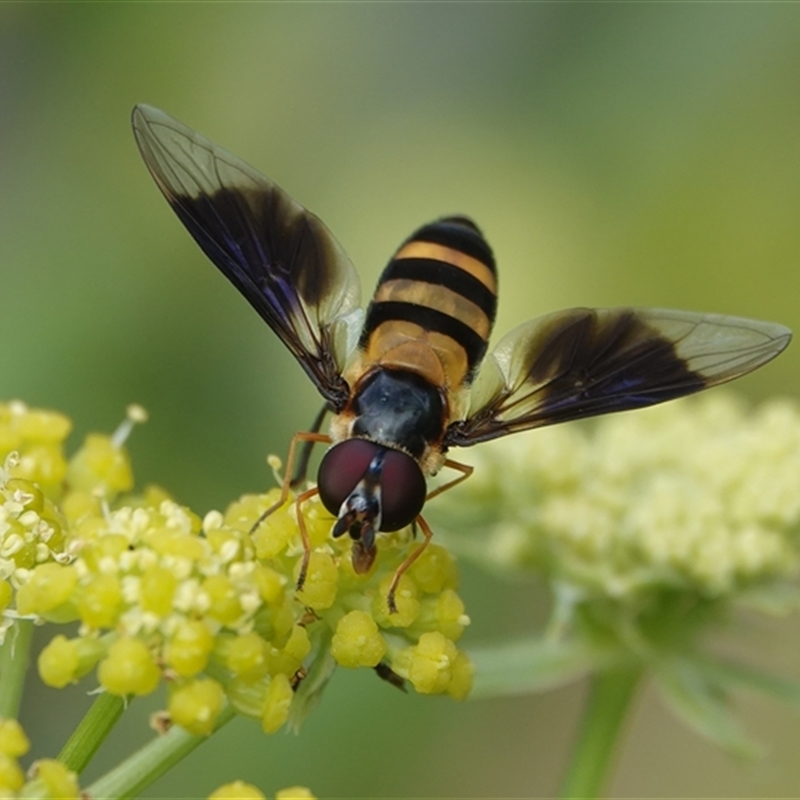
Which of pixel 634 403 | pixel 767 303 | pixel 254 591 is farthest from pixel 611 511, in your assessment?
pixel 767 303

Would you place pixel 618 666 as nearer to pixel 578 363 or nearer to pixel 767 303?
pixel 578 363

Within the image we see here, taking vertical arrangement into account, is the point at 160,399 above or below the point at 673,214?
above

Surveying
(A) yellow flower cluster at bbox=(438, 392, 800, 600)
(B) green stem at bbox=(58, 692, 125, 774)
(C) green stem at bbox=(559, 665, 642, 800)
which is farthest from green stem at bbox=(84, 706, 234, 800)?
(A) yellow flower cluster at bbox=(438, 392, 800, 600)

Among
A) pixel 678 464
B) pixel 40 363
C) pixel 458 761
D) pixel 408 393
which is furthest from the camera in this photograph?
pixel 458 761

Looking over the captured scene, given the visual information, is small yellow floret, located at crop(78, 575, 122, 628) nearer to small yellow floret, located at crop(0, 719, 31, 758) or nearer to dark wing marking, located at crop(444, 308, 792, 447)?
small yellow floret, located at crop(0, 719, 31, 758)

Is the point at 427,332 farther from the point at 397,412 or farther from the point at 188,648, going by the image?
the point at 188,648

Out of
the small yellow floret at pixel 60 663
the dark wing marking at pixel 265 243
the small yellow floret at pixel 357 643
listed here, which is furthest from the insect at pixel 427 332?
the small yellow floret at pixel 60 663

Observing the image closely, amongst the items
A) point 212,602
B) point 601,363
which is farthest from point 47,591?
point 601,363

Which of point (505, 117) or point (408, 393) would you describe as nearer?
point (408, 393)
